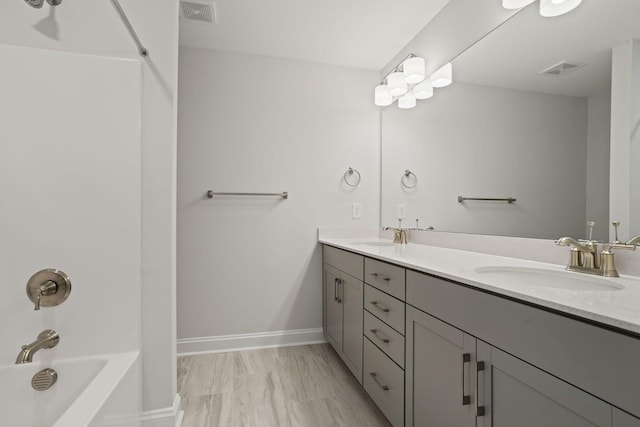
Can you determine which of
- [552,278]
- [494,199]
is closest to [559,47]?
[494,199]

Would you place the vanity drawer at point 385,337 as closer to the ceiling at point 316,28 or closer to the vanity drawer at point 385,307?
the vanity drawer at point 385,307

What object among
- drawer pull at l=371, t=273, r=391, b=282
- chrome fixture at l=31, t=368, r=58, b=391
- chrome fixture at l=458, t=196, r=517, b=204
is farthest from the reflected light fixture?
chrome fixture at l=31, t=368, r=58, b=391

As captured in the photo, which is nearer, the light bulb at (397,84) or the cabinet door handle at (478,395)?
the cabinet door handle at (478,395)

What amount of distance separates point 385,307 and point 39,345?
1.43m

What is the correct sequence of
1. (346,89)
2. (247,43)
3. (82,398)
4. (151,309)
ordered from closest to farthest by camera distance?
(82,398) → (151,309) → (247,43) → (346,89)

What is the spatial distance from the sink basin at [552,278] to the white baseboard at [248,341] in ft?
5.78

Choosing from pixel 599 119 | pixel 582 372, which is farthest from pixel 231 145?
pixel 582 372

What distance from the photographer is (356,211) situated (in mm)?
2881

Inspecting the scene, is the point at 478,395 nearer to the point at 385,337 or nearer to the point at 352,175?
the point at 385,337

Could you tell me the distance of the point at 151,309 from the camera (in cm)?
157

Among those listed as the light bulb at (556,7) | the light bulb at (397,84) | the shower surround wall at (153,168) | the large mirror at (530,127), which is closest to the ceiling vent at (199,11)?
the shower surround wall at (153,168)

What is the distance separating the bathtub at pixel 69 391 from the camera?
3.81ft

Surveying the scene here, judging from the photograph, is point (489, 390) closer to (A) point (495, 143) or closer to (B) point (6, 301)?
(A) point (495, 143)

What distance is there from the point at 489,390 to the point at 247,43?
259cm
